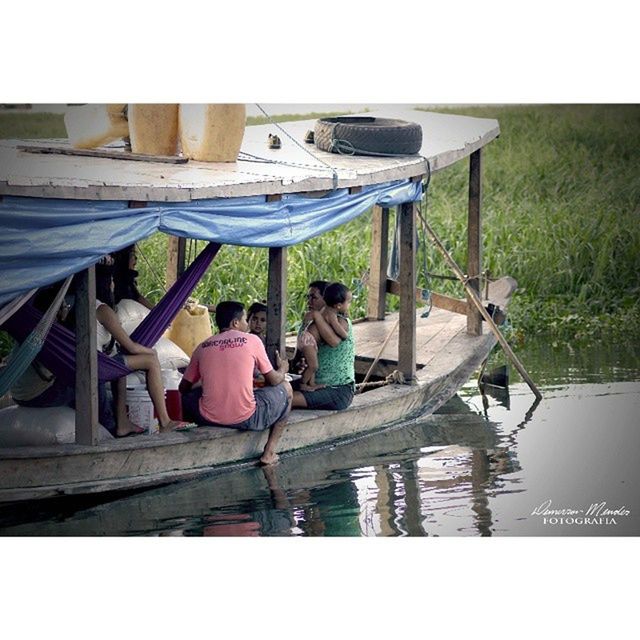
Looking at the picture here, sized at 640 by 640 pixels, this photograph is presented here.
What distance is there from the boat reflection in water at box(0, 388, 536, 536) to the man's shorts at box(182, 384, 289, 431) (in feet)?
0.85

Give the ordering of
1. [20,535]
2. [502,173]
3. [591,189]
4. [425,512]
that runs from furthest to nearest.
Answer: [502,173] < [591,189] < [425,512] < [20,535]

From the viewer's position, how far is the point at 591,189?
38.9 ft

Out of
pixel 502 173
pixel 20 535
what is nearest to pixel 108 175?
pixel 20 535

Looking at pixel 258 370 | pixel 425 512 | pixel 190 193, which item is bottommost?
pixel 425 512

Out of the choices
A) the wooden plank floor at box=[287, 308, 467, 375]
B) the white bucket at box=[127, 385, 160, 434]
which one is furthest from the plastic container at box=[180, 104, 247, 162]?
the wooden plank floor at box=[287, 308, 467, 375]

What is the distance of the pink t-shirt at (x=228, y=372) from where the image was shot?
6.95 metres

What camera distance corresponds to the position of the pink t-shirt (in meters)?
6.95

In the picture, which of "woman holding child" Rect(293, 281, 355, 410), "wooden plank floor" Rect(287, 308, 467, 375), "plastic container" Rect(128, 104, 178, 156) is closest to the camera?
"plastic container" Rect(128, 104, 178, 156)

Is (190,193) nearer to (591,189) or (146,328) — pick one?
(146,328)

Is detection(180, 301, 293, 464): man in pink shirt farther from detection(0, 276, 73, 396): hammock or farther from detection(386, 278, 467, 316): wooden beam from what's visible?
detection(386, 278, 467, 316): wooden beam

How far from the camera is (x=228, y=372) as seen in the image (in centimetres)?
696

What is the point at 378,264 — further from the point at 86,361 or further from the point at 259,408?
the point at 86,361

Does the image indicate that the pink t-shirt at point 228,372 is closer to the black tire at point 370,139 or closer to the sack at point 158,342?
the sack at point 158,342

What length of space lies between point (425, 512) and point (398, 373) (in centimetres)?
149
